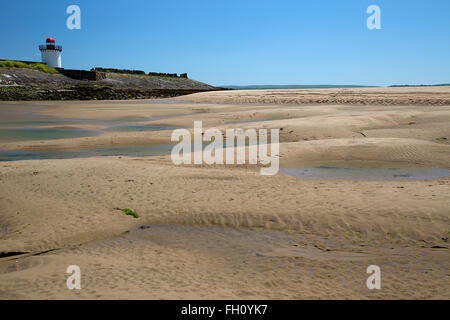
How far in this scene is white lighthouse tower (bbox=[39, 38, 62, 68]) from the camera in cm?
6988

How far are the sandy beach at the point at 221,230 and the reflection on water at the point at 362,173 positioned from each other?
0.96ft

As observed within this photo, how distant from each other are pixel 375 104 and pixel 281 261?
1116 inches

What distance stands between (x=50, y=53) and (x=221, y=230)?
243ft

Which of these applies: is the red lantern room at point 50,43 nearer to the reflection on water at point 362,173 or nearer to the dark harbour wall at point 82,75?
the dark harbour wall at point 82,75

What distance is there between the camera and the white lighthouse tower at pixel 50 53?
6988 centimetres

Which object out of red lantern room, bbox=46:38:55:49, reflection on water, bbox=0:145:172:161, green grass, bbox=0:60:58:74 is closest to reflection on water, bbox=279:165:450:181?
reflection on water, bbox=0:145:172:161

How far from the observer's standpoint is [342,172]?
10.5m

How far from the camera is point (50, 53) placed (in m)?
70.2

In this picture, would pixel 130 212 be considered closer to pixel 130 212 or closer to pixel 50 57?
pixel 130 212

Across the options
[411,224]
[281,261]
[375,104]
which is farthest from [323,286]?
[375,104]

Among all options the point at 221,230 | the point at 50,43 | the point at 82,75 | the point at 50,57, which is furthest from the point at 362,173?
the point at 50,43

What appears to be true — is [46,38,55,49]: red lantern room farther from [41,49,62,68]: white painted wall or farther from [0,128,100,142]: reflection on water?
[0,128,100,142]: reflection on water

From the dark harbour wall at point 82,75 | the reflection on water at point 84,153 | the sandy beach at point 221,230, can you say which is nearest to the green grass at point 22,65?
the dark harbour wall at point 82,75

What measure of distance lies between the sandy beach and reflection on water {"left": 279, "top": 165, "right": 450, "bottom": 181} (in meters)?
0.29
